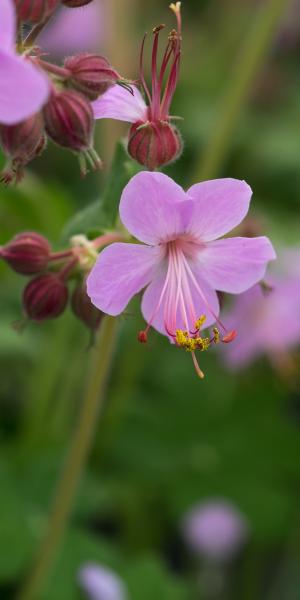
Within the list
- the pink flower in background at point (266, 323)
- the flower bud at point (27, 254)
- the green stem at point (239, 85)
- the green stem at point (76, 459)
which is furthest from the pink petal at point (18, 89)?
the green stem at point (239, 85)

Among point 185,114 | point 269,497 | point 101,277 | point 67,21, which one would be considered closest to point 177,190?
point 101,277

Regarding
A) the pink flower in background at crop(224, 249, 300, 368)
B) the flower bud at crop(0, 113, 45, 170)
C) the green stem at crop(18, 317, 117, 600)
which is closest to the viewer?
the flower bud at crop(0, 113, 45, 170)

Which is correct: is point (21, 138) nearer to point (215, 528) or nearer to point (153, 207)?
point (153, 207)

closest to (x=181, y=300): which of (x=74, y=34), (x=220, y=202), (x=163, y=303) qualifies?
(x=163, y=303)

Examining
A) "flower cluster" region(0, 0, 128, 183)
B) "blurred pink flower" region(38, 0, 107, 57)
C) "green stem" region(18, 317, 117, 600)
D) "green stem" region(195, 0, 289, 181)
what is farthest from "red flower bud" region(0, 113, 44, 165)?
"blurred pink flower" region(38, 0, 107, 57)

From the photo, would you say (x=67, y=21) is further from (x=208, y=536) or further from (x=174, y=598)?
(x=174, y=598)

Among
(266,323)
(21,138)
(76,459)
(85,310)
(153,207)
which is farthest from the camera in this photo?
(266,323)

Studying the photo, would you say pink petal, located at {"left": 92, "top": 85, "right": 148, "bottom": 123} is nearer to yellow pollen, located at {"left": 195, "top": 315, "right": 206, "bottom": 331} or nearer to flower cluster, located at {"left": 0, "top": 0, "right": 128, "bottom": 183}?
flower cluster, located at {"left": 0, "top": 0, "right": 128, "bottom": 183}
